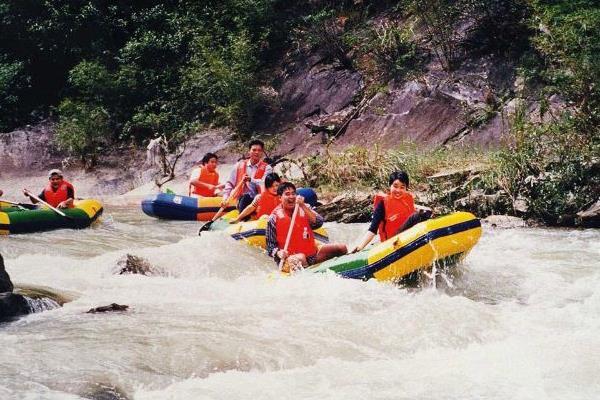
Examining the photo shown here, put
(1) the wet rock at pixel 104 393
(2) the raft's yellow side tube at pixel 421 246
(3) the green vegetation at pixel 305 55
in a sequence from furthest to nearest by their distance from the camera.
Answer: (3) the green vegetation at pixel 305 55 < (2) the raft's yellow side tube at pixel 421 246 < (1) the wet rock at pixel 104 393

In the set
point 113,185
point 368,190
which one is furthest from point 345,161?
point 113,185

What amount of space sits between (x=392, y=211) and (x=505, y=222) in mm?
3484

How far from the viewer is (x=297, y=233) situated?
680 centimetres

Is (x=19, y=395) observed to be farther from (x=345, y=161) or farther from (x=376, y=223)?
(x=345, y=161)

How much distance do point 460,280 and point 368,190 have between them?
4720 millimetres

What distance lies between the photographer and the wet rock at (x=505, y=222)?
9562 mm

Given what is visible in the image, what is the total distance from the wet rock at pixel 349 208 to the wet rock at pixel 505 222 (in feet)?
5.60

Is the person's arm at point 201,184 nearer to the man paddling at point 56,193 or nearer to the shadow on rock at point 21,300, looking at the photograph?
the man paddling at point 56,193

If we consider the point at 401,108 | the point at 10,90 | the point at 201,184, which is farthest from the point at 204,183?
the point at 10,90

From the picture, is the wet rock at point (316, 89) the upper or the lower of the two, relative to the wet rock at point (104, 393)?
upper

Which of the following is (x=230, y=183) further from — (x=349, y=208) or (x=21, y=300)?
(x=21, y=300)

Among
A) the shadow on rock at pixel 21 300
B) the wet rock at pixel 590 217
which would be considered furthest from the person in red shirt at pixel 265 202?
the wet rock at pixel 590 217

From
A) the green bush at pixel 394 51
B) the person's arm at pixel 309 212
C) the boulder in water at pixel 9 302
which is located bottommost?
the boulder in water at pixel 9 302

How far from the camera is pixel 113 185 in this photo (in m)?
16.3
